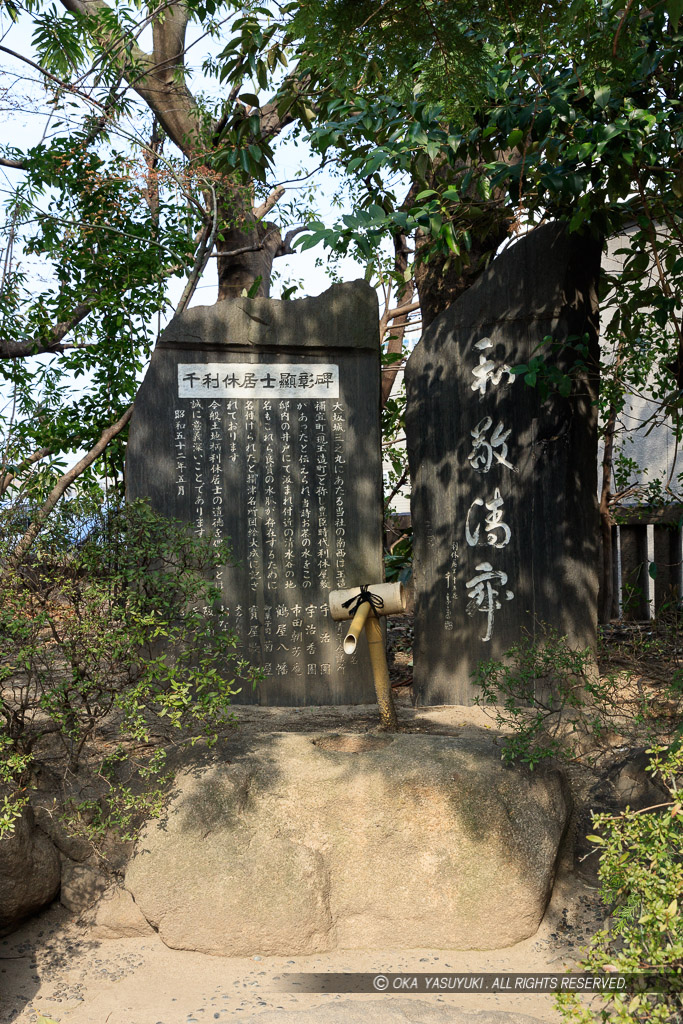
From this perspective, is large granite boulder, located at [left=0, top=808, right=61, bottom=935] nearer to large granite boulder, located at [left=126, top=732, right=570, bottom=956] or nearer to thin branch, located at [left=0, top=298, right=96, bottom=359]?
large granite boulder, located at [left=126, top=732, right=570, bottom=956]

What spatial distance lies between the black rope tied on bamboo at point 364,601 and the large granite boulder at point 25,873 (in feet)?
5.49

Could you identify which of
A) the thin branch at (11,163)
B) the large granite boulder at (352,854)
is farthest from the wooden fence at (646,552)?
the thin branch at (11,163)

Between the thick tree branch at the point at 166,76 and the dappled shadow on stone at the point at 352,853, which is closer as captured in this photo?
the dappled shadow on stone at the point at 352,853

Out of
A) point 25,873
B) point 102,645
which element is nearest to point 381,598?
point 102,645

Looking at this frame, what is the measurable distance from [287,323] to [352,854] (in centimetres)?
308

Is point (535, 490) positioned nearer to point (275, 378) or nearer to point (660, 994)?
point (275, 378)

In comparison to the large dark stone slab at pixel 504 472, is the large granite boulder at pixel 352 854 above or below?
below

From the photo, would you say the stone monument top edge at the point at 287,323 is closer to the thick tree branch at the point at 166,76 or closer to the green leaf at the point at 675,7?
the thick tree branch at the point at 166,76

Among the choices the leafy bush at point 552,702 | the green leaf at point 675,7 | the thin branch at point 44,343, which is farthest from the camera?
the thin branch at point 44,343

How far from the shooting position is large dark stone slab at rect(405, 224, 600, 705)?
493 centimetres

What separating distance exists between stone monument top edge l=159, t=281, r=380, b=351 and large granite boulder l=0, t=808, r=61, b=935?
9.34 feet

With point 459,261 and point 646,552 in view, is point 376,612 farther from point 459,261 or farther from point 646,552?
point 646,552

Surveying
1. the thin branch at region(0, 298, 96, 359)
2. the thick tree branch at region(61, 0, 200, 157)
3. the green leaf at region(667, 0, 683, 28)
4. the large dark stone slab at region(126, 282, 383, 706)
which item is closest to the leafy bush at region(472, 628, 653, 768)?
the large dark stone slab at region(126, 282, 383, 706)

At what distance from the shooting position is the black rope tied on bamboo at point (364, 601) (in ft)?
13.9
